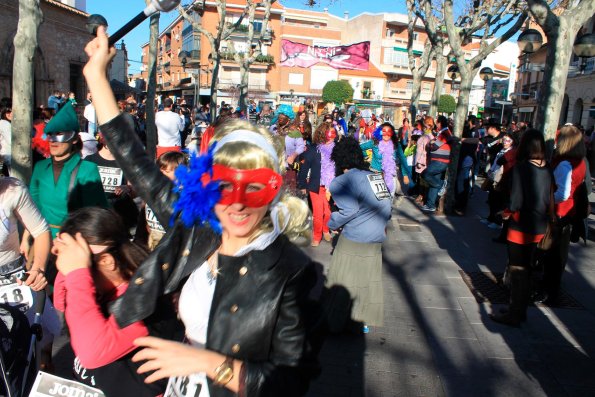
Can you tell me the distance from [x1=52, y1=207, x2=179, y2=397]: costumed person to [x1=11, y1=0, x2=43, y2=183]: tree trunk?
8.03ft

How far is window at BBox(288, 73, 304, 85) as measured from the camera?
47819mm

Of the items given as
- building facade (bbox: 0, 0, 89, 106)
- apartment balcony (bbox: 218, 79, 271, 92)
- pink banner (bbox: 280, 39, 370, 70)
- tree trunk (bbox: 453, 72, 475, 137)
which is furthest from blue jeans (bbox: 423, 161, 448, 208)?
apartment balcony (bbox: 218, 79, 271, 92)

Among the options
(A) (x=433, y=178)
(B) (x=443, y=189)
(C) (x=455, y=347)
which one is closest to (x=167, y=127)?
(A) (x=433, y=178)

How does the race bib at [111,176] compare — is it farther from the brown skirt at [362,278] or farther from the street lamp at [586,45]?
the street lamp at [586,45]

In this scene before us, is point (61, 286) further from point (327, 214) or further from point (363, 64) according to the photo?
point (363, 64)

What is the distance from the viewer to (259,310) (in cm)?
139

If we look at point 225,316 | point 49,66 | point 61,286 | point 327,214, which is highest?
point 49,66

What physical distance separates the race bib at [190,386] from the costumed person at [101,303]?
202 mm

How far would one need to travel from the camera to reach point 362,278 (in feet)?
13.5

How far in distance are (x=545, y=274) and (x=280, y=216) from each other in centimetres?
436

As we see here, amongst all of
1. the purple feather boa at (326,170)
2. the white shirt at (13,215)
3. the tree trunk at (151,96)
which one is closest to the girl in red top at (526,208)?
the purple feather boa at (326,170)

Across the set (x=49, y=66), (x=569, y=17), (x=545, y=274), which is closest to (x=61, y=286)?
(x=545, y=274)

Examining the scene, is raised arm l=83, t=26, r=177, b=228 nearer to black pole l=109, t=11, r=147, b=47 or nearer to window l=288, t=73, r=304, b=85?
black pole l=109, t=11, r=147, b=47

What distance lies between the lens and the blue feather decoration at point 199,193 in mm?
1482
